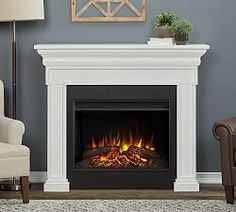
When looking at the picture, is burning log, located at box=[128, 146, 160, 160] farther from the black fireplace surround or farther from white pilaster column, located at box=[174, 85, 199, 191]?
white pilaster column, located at box=[174, 85, 199, 191]

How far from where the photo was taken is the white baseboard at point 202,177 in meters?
6.61

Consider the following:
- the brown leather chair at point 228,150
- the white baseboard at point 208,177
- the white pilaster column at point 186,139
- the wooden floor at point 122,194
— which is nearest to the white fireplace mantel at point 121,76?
the white pilaster column at point 186,139

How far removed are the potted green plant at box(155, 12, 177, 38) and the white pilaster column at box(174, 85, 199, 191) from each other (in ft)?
1.50

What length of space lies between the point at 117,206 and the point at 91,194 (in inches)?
22.2

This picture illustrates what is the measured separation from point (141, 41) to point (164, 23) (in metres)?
0.30

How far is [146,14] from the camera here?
6.54 meters

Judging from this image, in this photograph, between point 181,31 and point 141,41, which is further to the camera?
point 141,41

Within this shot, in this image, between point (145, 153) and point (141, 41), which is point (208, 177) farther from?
point (141, 41)

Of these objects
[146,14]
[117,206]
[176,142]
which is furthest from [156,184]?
[146,14]

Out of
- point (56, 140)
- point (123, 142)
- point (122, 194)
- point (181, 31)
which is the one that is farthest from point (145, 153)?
point (181, 31)

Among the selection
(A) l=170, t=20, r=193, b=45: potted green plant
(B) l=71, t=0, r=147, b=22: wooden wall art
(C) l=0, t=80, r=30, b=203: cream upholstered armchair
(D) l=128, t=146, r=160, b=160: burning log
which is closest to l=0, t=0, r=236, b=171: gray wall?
(B) l=71, t=0, r=147, b=22: wooden wall art

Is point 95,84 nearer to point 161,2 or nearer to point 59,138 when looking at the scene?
point 59,138

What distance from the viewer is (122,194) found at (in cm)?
609

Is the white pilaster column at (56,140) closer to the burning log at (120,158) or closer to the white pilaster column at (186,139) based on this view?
the burning log at (120,158)
